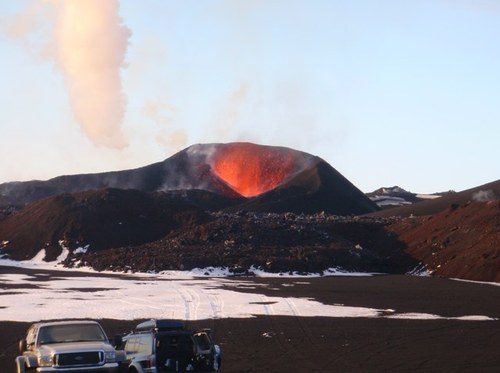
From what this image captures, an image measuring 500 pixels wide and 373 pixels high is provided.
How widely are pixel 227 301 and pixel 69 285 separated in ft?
64.4

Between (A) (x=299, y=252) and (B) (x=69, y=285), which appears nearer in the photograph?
(B) (x=69, y=285)

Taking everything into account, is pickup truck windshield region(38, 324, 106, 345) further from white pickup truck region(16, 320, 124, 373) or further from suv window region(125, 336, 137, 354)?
suv window region(125, 336, 137, 354)

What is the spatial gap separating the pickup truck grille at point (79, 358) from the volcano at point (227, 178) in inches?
5428

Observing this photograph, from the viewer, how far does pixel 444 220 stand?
332ft

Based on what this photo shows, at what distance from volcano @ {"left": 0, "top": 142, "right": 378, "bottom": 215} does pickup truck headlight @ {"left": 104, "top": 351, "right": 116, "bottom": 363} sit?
138 metres

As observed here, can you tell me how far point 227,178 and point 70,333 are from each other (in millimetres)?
154152

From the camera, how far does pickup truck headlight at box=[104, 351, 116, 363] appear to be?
21.3 m

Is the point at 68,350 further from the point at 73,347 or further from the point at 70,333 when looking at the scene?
the point at 70,333

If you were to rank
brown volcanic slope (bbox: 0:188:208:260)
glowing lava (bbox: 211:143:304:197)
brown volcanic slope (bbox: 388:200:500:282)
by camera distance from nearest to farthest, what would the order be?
brown volcanic slope (bbox: 388:200:500:282) → brown volcanic slope (bbox: 0:188:208:260) → glowing lava (bbox: 211:143:304:197)

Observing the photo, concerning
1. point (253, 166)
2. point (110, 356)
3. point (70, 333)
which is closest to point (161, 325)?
point (110, 356)

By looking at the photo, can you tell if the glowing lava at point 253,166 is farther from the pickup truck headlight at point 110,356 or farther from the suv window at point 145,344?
the pickup truck headlight at point 110,356

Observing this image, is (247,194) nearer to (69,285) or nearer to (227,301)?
(69,285)

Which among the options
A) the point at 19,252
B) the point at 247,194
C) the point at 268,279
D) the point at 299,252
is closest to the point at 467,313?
the point at 268,279

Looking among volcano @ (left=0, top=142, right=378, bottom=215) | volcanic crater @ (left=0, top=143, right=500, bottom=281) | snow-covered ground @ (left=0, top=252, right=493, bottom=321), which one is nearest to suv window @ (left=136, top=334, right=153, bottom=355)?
snow-covered ground @ (left=0, top=252, right=493, bottom=321)
